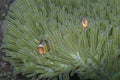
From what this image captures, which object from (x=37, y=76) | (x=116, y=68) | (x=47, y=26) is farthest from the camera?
(x=37, y=76)

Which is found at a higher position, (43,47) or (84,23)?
(84,23)

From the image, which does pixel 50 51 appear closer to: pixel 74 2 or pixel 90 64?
pixel 90 64

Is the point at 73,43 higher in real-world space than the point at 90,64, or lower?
higher

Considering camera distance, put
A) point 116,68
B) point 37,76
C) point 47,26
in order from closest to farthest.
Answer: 1. point 116,68
2. point 47,26
3. point 37,76

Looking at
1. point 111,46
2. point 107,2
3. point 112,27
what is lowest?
point 111,46

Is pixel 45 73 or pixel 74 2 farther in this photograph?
pixel 74 2

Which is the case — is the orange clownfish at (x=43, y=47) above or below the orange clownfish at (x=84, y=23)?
below

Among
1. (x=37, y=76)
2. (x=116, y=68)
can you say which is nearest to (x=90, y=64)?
(x=116, y=68)

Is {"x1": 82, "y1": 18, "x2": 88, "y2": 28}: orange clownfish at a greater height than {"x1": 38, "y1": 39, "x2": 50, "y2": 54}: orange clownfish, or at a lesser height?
greater
